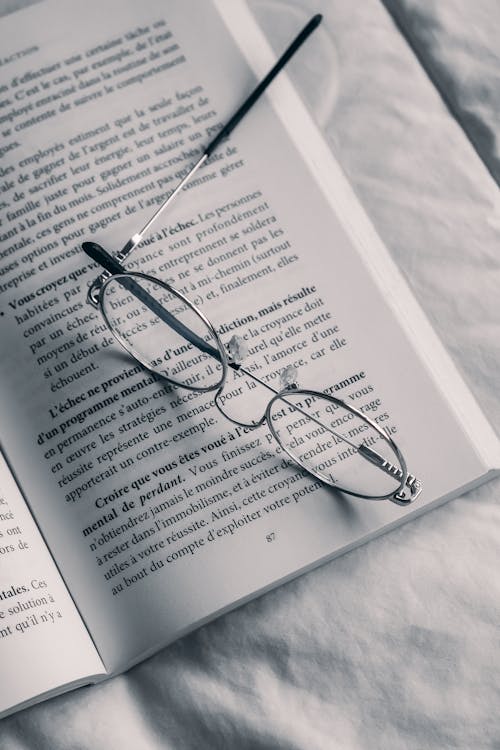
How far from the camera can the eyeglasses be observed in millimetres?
618

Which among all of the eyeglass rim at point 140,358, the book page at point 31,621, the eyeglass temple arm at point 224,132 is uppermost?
the eyeglass temple arm at point 224,132

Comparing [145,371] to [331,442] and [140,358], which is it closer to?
[140,358]

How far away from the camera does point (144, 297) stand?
651 millimetres

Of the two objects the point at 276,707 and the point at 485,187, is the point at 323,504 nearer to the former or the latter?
the point at 276,707

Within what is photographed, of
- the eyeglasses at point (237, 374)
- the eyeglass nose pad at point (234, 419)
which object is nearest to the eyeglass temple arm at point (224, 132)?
the eyeglasses at point (237, 374)

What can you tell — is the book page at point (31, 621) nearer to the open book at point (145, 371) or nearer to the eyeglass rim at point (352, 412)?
the open book at point (145, 371)

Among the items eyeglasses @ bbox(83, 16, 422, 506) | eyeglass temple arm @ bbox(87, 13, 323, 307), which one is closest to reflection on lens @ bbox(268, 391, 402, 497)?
eyeglasses @ bbox(83, 16, 422, 506)

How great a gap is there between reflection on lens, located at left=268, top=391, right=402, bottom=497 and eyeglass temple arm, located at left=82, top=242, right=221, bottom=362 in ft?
0.21

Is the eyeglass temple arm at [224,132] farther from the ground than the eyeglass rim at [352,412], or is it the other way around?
the eyeglass temple arm at [224,132]

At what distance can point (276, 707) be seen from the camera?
622 mm

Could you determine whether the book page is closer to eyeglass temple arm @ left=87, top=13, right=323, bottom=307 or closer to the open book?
the open book

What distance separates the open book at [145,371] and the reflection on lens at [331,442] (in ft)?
0.04

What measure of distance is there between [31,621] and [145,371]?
0.18 metres

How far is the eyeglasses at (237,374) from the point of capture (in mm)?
618
